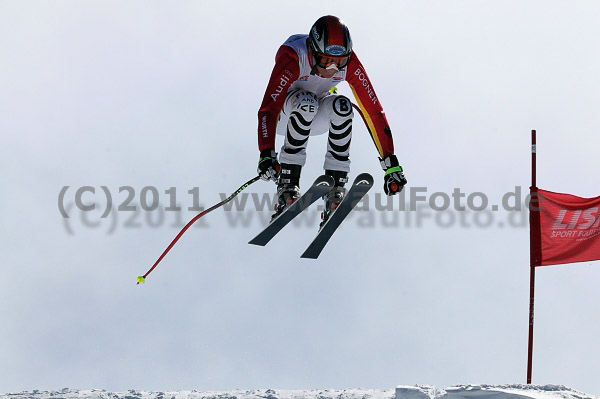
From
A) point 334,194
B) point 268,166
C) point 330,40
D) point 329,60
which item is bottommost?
point 334,194

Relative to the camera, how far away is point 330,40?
25.9 ft

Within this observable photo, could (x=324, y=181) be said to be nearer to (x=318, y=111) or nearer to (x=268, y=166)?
(x=268, y=166)

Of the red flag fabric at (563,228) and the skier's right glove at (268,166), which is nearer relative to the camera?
the skier's right glove at (268,166)

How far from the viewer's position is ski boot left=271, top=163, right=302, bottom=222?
825 centimetres

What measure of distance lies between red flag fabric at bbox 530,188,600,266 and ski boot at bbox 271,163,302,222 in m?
5.47

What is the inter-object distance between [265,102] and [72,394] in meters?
4.77

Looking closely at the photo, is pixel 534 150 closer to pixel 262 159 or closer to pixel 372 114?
pixel 372 114

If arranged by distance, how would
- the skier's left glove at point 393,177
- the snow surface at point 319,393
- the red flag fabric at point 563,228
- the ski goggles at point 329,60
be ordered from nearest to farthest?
the ski goggles at point 329,60 < the skier's left glove at point 393,177 < the snow surface at point 319,393 < the red flag fabric at point 563,228

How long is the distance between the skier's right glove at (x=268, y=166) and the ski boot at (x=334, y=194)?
86cm

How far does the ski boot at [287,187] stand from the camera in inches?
325

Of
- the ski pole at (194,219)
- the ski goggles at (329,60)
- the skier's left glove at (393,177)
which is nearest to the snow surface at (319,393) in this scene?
the ski pole at (194,219)

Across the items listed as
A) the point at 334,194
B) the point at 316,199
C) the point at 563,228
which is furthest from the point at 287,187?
the point at 563,228

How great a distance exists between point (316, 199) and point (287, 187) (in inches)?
17.1

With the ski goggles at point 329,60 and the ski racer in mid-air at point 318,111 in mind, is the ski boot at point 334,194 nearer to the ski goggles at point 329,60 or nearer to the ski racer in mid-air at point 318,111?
the ski racer in mid-air at point 318,111
